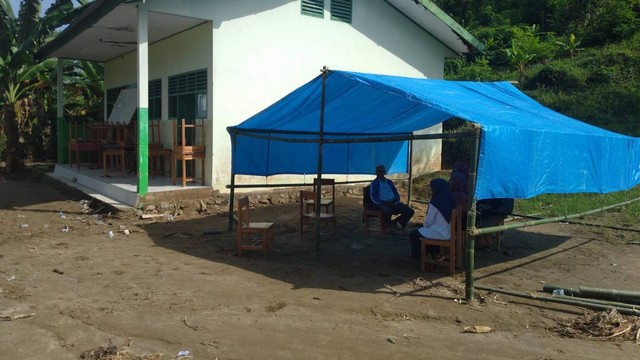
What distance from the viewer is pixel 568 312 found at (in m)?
5.25

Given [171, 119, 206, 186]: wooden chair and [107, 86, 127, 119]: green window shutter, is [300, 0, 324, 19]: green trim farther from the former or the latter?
[107, 86, 127, 119]: green window shutter

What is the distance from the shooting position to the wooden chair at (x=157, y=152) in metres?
12.5

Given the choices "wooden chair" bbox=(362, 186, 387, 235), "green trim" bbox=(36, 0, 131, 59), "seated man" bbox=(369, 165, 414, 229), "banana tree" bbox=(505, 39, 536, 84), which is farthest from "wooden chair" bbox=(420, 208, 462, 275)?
"banana tree" bbox=(505, 39, 536, 84)

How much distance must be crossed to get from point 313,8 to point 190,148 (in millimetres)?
4737

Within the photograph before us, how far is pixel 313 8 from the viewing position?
41.9 ft

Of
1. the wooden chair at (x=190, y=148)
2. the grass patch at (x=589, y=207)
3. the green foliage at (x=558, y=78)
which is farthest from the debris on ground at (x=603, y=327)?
the green foliage at (x=558, y=78)

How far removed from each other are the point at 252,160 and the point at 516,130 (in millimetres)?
5045

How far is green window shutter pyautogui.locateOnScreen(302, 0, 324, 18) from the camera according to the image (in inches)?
498

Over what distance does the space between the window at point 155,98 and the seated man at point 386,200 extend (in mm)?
7562

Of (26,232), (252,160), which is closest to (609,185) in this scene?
(252,160)

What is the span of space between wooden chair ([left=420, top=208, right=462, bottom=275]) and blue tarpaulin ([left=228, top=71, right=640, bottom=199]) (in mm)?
900

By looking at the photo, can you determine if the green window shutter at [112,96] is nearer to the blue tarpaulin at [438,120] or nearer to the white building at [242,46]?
the white building at [242,46]

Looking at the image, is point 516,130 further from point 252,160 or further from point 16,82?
point 16,82

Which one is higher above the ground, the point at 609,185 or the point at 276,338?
the point at 609,185
